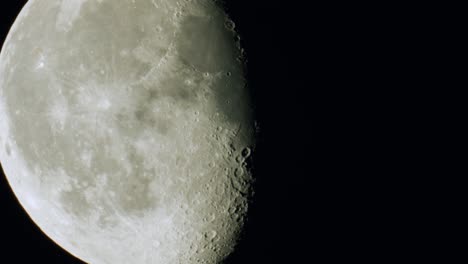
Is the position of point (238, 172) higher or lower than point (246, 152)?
lower

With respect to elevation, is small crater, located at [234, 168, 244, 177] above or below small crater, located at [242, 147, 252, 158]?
below

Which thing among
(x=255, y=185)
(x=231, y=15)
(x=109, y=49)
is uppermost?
(x=231, y=15)

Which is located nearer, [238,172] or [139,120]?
[139,120]

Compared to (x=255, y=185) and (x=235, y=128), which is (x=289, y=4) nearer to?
(x=235, y=128)

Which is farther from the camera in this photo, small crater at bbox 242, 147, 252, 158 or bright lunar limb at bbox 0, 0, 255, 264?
small crater at bbox 242, 147, 252, 158

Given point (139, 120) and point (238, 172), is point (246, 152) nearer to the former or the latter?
point (238, 172)

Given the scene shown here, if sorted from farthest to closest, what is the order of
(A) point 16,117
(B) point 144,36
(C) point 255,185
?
1. (A) point 16,117
2. (C) point 255,185
3. (B) point 144,36

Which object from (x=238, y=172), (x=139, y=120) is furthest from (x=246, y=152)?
(x=139, y=120)

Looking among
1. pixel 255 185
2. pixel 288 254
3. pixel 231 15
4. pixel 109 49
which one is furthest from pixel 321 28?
pixel 288 254
